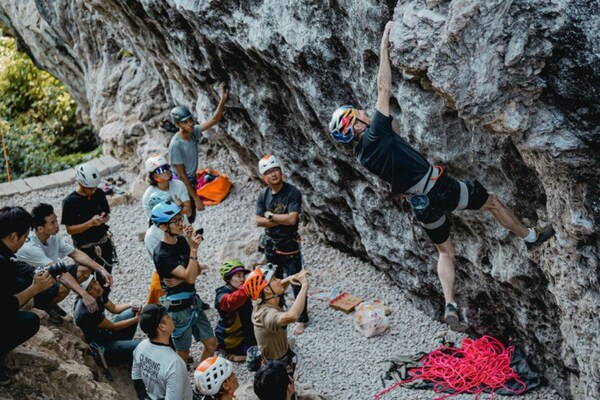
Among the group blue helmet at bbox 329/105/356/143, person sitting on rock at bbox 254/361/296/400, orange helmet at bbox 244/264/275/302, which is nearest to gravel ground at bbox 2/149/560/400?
orange helmet at bbox 244/264/275/302

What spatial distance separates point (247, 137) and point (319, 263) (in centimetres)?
215

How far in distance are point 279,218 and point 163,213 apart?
186 cm

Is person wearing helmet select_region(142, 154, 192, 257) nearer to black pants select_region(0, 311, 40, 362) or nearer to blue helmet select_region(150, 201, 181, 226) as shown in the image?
blue helmet select_region(150, 201, 181, 226)

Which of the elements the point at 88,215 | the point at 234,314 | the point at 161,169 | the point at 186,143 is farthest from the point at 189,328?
the point at 186,143

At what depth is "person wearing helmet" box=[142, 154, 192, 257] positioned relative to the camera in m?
7.99

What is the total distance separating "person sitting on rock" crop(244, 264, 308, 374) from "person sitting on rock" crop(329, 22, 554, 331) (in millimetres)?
1185

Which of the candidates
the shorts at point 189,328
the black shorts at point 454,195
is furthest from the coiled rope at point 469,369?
the black shorts at point 454,195

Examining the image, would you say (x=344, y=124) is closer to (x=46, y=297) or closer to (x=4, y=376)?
(x=4, y=376)

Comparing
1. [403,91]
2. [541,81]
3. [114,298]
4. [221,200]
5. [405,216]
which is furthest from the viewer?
[221,200]

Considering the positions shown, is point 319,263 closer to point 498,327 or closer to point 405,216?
point 405,216

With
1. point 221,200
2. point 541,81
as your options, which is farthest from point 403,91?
point 221,200

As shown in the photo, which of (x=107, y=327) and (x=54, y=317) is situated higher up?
(x=54, y=317)

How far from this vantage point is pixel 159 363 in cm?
631

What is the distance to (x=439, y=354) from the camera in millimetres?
8258
